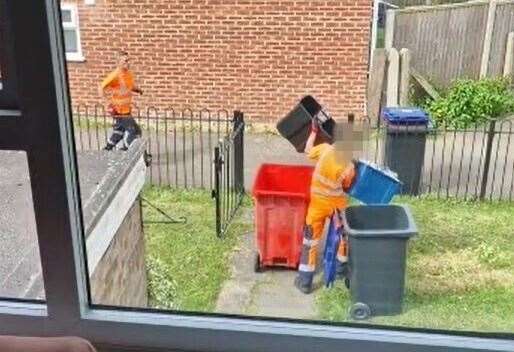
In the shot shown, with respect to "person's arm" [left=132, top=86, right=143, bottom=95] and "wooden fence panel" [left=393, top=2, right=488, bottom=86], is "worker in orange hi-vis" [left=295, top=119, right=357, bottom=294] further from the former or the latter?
"person's arm" [left=132, top=86, right=143, bottom=95]

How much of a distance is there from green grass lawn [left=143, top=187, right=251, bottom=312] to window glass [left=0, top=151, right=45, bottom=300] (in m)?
0.71

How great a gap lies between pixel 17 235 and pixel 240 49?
8.47 ft

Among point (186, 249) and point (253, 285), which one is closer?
point (253, 285)

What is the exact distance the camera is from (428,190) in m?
3.33

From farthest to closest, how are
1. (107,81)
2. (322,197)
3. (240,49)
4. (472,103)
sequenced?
1. (240,49)
2. (107,81)
3. (472,103)
4. (322,197)

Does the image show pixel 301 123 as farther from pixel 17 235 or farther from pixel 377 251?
pixel 17 235

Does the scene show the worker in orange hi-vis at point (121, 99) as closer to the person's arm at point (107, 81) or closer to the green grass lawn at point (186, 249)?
the person's arm at point (107, 81)

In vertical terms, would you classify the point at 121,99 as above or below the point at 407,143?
above

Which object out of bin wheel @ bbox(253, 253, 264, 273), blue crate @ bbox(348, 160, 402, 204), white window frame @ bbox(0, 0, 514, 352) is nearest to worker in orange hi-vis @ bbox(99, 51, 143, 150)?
bin wheel @ bbox(253, 253, 264, 273)

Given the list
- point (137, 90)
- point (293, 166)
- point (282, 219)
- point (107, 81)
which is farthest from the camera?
point (137, 90)

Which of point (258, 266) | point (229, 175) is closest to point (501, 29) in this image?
point (229, 175)

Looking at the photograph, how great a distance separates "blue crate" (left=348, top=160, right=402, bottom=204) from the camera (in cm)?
254

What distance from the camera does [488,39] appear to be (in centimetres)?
336

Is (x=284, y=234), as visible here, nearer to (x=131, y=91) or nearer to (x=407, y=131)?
(x=407, y=131)
